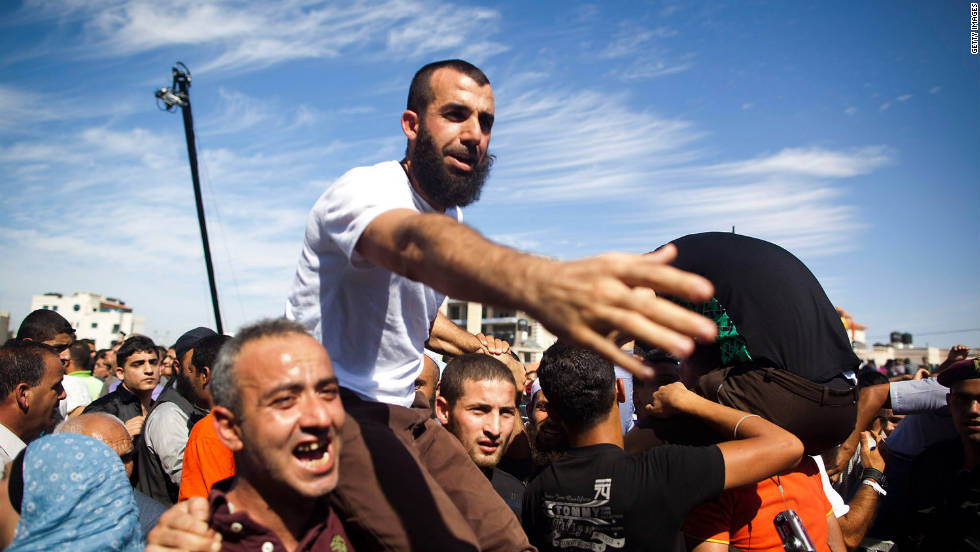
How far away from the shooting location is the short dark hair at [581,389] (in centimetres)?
348

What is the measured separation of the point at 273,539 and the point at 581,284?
4.99 ft

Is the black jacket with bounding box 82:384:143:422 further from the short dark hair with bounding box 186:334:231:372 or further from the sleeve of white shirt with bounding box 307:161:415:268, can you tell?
the sleeve of white shirt with bounding box 307:161:415:268

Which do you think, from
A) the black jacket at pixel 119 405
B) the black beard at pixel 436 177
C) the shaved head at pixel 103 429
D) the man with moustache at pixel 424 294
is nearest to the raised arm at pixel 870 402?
the man with moustache at pixel 424 294

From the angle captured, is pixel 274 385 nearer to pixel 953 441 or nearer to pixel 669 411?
pixel 669 411

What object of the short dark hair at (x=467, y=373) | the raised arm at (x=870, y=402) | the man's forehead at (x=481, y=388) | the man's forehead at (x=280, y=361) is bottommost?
the raised arm at (x=870, y=402)

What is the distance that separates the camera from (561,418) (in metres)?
3.60

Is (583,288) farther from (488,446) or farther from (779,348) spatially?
(488,446)

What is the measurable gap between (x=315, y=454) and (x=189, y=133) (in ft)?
67.5

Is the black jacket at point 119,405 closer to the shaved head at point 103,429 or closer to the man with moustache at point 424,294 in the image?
the shaved head at point 103,429

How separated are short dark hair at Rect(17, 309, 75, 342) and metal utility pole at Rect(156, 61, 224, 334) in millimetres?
11642

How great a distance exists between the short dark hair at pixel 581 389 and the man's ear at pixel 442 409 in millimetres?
1328

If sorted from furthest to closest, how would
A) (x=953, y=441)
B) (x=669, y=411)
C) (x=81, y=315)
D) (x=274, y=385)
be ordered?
(x=81, y=315), (x=953, y=441), (x=669, y=411), (x=274, y=385)

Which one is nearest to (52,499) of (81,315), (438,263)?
(438,263)

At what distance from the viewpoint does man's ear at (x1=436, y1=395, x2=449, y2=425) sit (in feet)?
15.5
